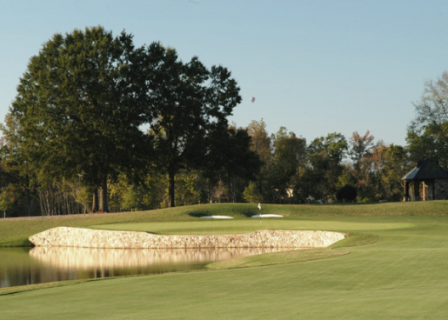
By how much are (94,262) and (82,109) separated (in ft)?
65.1

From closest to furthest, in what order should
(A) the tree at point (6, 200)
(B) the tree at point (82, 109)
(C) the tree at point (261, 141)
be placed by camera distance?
(B) the tree at point (82, 109) < (A) the tree at point (6, 200) < (C) the tree at point (261, 141)

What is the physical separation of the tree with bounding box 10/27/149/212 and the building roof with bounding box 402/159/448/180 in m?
21.2

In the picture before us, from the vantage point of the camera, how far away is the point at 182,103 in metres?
48.8

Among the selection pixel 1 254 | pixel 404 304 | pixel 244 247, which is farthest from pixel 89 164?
pixel 404 304

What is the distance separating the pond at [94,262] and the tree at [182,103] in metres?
17.2

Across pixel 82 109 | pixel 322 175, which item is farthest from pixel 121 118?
pixel 322 175

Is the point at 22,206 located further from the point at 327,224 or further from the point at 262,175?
the point at 327,224

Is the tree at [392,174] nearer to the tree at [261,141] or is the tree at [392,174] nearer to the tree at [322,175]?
the tree at [322,175]

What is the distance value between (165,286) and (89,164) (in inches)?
1265

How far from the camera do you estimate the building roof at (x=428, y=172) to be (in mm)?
50719

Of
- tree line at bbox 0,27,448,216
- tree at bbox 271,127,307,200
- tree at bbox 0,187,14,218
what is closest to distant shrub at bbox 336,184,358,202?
tree line at bbox 0,27,448,216

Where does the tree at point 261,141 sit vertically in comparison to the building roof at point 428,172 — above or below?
above

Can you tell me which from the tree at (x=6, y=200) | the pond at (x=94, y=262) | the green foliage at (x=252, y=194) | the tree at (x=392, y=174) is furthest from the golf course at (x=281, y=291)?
the tree at (x=6, y=200)

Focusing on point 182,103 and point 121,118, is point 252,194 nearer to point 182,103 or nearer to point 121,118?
point 182,103
